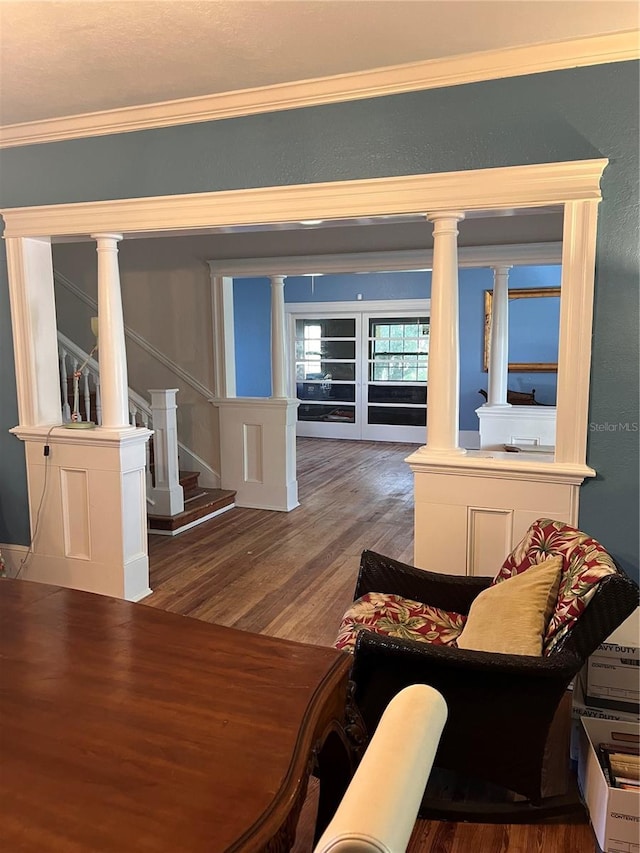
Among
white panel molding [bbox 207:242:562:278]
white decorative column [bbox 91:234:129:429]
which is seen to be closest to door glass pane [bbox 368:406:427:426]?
white panel molding [bbox 207:242:562:278]

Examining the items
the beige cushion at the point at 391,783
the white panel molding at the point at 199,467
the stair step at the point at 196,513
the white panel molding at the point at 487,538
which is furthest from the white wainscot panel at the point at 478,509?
the white panel molding at the point at 199,467

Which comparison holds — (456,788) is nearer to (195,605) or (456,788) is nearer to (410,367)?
(195,605)

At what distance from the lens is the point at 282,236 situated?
17.6ft

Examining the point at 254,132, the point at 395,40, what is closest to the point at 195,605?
the point at 254,132

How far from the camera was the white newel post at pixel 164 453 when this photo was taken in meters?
5.01

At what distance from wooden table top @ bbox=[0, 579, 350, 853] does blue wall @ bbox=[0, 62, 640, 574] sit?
170 cm

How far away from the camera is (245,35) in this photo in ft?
7.74

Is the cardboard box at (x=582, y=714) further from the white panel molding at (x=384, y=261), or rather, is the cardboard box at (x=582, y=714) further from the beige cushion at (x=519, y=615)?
the white panel molding at (x=384, y=261)

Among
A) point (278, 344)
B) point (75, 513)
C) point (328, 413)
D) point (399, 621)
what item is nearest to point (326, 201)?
point (399, 621)

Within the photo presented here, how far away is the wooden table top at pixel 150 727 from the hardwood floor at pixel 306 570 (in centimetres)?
Answer: 91

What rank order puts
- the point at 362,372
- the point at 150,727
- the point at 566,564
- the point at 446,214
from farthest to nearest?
1. the point at 362,372
2. the point at 446,214
3. the point at 566,564
4. the point at 150,727

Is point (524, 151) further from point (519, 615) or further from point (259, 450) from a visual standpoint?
point (259, 450)

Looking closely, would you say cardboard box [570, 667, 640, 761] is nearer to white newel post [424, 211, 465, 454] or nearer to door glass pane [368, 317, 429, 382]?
white newel post [424, 211, 465, 454]

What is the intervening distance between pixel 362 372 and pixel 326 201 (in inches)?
257
